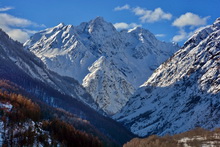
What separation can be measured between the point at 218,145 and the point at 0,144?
96530 mm

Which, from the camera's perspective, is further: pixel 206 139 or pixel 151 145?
pixel 151 145

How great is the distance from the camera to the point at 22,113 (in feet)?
643

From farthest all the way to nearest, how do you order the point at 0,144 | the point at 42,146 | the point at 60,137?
the point at 60,137 → the point at 42,146 → the point at 0,144

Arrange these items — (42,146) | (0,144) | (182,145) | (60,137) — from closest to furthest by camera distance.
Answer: (0,144) → (42,146) → (182,145) → (60,137)

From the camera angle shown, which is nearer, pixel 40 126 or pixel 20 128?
pixel 20 128

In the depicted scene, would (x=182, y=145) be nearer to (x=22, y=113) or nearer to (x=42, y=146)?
(x=42, y=146)

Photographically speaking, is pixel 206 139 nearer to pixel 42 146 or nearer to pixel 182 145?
pixel 182 145

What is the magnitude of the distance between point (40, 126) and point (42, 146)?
30522 millimetres

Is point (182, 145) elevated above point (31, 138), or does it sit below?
→ below

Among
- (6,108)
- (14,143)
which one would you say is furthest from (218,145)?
(6,108)

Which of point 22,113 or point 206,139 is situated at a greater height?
point 22,113

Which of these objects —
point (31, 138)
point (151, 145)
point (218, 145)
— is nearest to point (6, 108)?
point (31, 138)

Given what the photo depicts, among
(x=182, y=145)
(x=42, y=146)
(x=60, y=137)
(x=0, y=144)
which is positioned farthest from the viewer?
(x=60, y=137)

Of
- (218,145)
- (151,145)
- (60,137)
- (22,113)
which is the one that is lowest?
(218,145)
